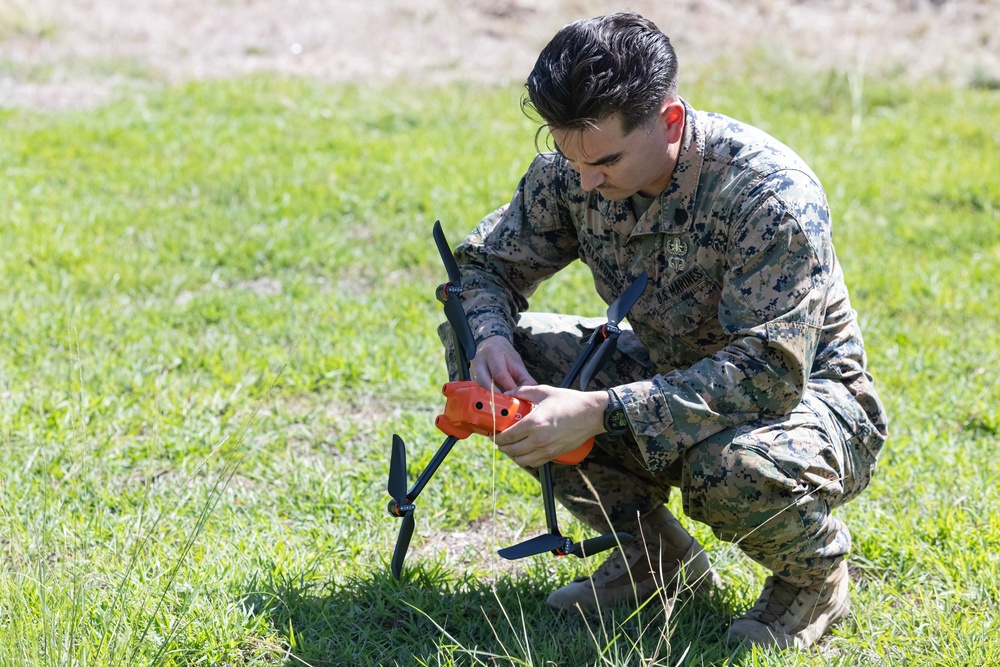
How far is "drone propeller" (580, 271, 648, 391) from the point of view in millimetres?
2539

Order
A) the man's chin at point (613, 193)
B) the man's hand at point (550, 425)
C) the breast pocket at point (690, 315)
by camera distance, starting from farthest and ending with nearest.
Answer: the breast pocket at point (690, 315)
the man's chin at point (613, 193)
the man's hand at point (550, 425)

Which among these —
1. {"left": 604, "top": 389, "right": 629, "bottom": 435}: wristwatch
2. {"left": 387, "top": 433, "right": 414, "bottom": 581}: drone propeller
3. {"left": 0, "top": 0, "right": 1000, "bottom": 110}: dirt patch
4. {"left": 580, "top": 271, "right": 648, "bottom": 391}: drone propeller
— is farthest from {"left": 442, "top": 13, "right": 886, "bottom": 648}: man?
{"left": 0, "top": 0, "right": 1000, "bottom": 110}: dirt patch

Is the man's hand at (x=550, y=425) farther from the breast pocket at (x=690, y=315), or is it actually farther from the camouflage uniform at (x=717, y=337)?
the breast pocket at (x=690, y=315)

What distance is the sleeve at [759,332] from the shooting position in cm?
240

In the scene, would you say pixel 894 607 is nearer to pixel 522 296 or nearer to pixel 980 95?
pixel 522 296

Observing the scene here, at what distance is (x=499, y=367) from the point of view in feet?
8.88

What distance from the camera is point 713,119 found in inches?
105

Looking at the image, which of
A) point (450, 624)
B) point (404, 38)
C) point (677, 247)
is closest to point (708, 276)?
point (677, 247)

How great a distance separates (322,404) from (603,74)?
2194 mm

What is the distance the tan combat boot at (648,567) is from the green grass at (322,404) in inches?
3.9

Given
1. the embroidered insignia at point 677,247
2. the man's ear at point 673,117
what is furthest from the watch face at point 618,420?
the man's ear at point 673,117

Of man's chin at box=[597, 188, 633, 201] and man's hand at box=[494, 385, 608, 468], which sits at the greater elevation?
man's chin at box=[597, 188, 633, 201]

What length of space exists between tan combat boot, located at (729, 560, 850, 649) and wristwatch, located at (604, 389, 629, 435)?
2.32ft

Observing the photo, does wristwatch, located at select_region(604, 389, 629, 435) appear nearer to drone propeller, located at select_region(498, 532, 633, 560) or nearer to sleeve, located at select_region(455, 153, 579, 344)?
Answer: drone propeller, located at select_region(498, 532, 633, 560)
